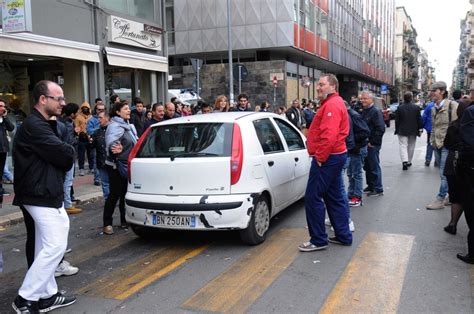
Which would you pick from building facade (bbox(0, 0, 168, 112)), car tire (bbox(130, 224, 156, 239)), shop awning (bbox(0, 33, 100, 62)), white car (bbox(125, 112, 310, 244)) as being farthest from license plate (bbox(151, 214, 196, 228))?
shop awning (bbox(0, 33, 100, 62))

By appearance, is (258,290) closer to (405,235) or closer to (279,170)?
(279,170)

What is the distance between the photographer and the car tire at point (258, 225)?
17.3 ft

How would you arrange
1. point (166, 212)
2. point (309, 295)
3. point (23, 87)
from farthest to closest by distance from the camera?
point (23, 87) < point (166, 212) < point (309, 295)

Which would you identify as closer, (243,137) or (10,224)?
(243,137)

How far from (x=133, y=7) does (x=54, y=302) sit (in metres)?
13.1

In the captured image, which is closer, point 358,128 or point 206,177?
point 206,177

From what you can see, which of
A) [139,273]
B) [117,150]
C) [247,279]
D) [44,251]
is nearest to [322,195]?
[247,279]

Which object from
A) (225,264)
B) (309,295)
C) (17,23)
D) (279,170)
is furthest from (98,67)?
(309,295)

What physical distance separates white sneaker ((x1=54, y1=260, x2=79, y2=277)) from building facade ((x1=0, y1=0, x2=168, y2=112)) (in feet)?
22.4

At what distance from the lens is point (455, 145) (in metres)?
5.91

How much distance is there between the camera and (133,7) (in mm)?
15328

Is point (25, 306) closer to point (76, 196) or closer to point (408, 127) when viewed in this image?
point (76, 196)

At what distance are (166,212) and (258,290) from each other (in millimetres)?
1554

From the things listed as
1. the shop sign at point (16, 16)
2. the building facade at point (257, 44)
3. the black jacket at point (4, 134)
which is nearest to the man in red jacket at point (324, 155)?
the black jacket at point (4, 134)
